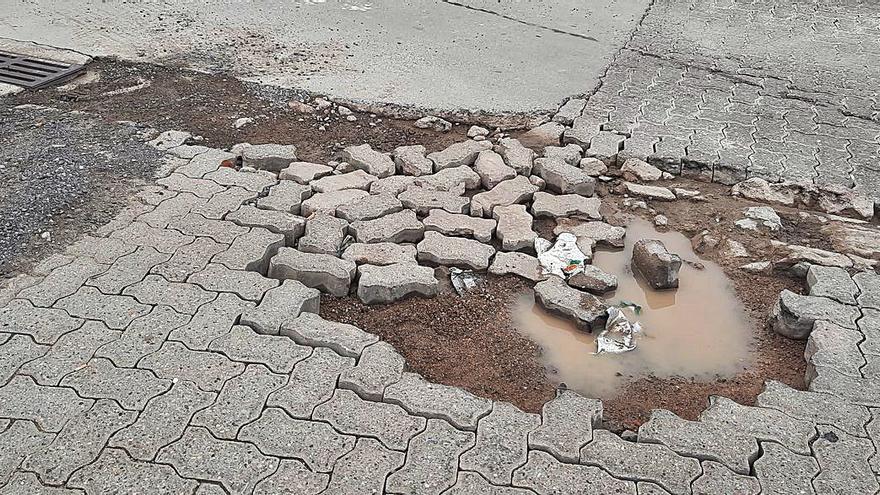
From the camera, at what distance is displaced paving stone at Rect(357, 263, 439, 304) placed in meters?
4.06

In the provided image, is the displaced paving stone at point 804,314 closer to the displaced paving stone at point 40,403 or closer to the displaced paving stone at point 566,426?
the displaced paving stone at point 566,426

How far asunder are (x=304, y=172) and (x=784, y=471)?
3.48 metres

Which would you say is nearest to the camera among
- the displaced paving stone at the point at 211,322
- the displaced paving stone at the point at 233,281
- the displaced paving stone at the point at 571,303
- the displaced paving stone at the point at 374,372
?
the displaced paving stone at the point at 374,372

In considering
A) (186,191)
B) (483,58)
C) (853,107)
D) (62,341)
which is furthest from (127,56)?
(853,107)

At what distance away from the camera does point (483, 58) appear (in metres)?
7.43

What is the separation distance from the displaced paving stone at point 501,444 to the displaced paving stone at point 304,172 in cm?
246

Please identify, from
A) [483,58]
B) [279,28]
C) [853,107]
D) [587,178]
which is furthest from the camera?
[279,28]

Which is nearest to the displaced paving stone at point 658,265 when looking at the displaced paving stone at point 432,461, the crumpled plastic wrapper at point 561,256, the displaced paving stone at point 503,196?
the crumpled plastic wrapper at point 561,256

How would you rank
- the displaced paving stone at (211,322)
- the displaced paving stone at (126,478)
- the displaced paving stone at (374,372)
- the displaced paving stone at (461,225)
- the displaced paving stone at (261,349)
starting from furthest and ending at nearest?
the displaced paving stone at (461,225) → the displaced paving stone at (211,322) → the displaced paving stone at (261,349) → the displaced paving stone at (374,372) → the displaced paving stone at (126,478)

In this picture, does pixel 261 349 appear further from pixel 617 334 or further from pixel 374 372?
pixel 617 334

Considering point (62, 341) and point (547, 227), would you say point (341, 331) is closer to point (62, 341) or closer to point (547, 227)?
point (62, 341)

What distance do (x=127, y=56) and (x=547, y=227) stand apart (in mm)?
4476

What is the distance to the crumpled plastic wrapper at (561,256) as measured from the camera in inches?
173

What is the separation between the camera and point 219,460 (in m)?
2.94
